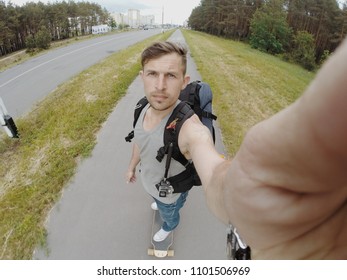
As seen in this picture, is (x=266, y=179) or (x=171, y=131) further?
(x=171, y=131)

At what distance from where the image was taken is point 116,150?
14.7ft

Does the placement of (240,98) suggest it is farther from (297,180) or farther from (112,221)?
(297,180)

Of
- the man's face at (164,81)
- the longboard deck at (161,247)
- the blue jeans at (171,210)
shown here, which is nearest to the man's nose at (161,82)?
the man's face at (164,81)

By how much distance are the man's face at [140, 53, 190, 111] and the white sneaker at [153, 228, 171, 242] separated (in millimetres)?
1550

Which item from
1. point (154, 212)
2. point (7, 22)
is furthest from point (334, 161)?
point (7, 22)

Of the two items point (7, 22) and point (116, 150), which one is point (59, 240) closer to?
point (116, 150)

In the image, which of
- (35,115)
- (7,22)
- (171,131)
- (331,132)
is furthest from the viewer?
(7,22)

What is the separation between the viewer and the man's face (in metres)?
1.77

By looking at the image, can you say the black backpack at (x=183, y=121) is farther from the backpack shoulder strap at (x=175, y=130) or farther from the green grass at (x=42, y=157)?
the green grass at (x=42, y=157)

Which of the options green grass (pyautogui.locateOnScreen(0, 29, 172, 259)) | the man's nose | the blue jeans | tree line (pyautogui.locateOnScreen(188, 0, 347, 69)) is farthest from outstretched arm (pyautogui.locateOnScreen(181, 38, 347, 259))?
tree line (pyautogui.locateOnScreen(188, 0, 347, 69))

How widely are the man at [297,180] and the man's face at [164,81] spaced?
96 centimetres

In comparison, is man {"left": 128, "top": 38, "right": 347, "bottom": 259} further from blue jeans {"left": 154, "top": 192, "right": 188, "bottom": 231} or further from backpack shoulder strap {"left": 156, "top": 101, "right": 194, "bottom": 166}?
blue jeans {"left": 154, "top": 192, "right": 188, "bottom": 231}

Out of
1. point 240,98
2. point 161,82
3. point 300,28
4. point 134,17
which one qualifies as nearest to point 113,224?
point 161,82

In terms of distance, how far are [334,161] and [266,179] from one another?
0.52 ft
